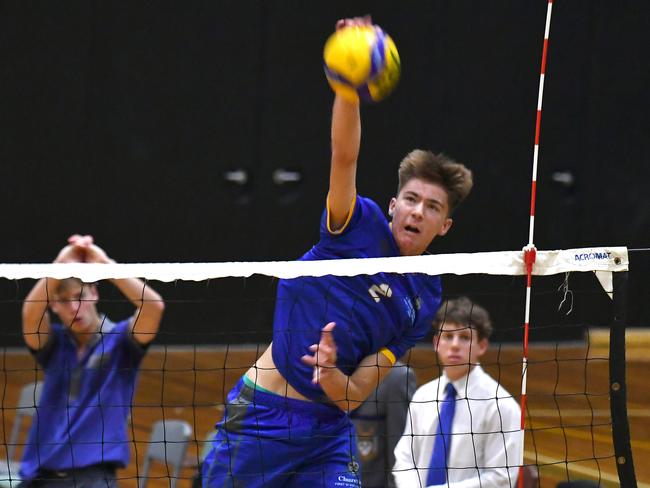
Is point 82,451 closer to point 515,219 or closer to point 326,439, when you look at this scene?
point 326,439

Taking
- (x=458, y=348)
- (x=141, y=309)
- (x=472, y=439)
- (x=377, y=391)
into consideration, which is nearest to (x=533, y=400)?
(x=377, y=391)

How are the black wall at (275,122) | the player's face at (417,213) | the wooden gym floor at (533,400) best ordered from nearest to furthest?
the player's face at (417,213)
the wooden gym floor at (533,400)
the black wall at (275,122)

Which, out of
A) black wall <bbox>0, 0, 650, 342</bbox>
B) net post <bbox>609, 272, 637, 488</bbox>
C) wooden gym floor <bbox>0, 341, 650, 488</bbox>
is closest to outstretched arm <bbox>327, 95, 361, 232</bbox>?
net post <bbox>609, 272, 637, 488</bbox>

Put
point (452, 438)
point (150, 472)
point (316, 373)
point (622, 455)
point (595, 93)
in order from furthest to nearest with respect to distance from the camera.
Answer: point (595, 93) → point (150, 472) → point (452, 438) → point (622, 455) → point (316, 373)

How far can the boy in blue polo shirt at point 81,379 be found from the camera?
4.46 m

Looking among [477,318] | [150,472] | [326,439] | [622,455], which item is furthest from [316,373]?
[150,472]

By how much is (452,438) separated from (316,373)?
1254 millimetres

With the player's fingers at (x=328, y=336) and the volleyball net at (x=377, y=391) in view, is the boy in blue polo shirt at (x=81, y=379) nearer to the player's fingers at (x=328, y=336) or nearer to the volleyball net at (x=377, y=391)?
the volleyball net at (x=377, y=391)

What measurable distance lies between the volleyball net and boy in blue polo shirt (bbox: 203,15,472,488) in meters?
0.11

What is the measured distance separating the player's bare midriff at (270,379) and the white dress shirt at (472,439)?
30.2 inches

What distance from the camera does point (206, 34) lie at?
10422 mm

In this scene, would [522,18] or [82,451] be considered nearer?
[82,451]

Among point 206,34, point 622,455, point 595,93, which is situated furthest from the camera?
point 595,93

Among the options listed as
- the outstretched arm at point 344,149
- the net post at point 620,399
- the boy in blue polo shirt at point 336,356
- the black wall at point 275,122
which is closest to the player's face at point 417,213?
the boy in blue polo shirt at point 336,356
